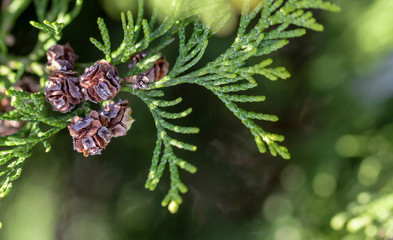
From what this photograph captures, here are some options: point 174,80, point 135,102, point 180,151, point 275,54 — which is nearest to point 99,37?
point 135,102

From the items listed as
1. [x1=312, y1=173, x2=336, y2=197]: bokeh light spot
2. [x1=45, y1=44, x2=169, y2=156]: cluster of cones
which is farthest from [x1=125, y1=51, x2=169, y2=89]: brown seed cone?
[x1=312, y1=173, x2=336, y2=197]: bokeh light spot

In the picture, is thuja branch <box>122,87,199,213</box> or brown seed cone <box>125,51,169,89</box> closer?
thuja branch <box>122,87,199,213</box>

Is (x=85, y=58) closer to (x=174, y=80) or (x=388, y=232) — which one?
(x=174, y=80)

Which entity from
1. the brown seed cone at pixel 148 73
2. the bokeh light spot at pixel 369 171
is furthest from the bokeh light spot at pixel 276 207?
the brown seed cone at pixel 148 73

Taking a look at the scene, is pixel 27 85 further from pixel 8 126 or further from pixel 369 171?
pixel 369 171

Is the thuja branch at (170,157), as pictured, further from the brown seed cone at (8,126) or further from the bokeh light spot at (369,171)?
the bokeh light spot at (369,171)

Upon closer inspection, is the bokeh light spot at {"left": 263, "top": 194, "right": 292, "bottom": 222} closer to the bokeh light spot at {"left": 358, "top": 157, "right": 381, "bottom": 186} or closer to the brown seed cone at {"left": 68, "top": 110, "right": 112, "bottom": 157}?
the bokeh light spot at {"left": 358, "top": 157, "right": 381, "bottom": 186}

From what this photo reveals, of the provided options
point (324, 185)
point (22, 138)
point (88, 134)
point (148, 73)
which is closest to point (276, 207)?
point (324, 185)
